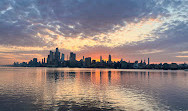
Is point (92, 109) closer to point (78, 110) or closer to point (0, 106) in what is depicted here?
point (78, 110)

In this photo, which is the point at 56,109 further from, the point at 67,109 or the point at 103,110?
the point at 103,110

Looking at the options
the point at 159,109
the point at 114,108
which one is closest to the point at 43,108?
the point at 114,108

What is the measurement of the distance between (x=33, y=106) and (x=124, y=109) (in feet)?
59.4

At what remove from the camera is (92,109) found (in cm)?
2703

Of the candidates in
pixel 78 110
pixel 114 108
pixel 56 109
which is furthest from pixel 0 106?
pixel 114 108

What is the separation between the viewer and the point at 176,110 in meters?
27.2

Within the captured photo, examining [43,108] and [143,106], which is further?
[143,106]

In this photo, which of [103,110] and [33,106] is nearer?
[103,110]

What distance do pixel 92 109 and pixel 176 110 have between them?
52.7ft

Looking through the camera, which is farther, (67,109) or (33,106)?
(33,106)

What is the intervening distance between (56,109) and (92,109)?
22.1ft

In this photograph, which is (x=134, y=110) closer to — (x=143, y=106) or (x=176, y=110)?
(x=143, y=106)

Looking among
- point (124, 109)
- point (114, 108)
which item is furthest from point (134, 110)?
point (114, 108)

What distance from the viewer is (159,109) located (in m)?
27.8
